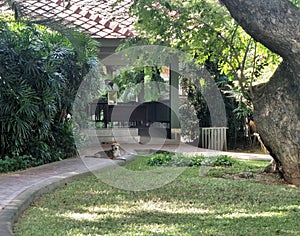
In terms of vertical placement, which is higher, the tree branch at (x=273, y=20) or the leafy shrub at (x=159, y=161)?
the tree branch at (x=273, y=20)

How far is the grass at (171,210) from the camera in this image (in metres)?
4.36

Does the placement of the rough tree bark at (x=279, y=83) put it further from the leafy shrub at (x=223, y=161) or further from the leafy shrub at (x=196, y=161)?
the leafy shrub at (x=196, y=161)

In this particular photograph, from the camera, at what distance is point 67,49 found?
949 cm

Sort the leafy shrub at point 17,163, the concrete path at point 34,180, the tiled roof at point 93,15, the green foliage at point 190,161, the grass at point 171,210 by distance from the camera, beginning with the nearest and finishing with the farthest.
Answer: the grass at point 171,210 < the concrete path at point 34,180 < the leafy shrub at point 17,163 < the green foliage at point 190,161 < the tiled roof at point 93,15

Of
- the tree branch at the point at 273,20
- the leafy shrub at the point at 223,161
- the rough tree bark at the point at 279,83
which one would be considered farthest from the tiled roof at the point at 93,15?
the tree branch at the point at 273,20

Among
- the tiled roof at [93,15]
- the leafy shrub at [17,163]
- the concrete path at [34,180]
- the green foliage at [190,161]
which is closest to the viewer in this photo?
the concrete path at [34,180]

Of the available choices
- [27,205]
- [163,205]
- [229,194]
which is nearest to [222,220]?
[163,205]

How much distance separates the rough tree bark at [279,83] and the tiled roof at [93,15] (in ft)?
17.5

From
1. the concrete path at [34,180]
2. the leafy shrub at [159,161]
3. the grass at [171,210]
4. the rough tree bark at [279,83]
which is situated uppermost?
the rough tree bark at [279,83]

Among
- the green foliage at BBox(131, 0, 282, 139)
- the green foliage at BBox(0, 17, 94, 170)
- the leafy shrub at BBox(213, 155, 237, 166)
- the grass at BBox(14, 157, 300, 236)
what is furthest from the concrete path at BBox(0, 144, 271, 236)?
the green foliage at BBox(131, 0, 282, 139)

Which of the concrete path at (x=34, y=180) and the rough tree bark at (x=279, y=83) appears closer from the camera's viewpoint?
the concrete path at (x=34, y=180)

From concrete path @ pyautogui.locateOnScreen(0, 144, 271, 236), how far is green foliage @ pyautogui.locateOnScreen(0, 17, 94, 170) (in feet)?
Answer: 1.86

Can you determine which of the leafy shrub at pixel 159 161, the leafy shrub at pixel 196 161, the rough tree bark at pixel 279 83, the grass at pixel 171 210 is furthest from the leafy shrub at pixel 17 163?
the rough tree bark at pixel 279 83

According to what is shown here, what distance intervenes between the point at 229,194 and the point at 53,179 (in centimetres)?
264
